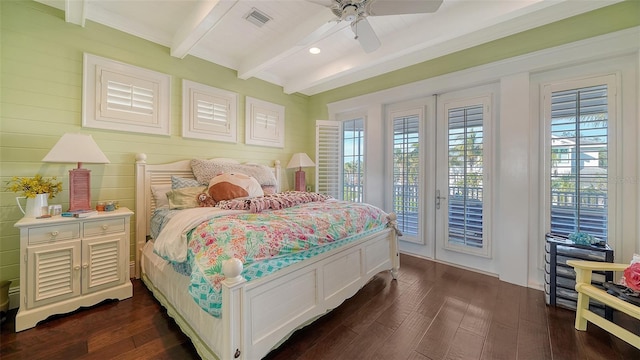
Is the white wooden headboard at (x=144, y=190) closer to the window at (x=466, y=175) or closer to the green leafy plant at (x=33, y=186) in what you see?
the green leafy plant at (x=33, y=186)

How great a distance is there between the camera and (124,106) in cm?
271

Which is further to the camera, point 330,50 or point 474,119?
point 330,50

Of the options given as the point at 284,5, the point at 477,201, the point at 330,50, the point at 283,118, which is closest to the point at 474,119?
the point at 477,201

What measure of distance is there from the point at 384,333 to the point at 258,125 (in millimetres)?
3359

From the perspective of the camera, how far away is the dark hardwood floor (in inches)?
65.2

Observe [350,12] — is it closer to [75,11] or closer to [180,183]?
[180,183]

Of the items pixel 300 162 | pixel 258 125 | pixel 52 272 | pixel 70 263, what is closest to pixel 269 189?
pixel 300 162

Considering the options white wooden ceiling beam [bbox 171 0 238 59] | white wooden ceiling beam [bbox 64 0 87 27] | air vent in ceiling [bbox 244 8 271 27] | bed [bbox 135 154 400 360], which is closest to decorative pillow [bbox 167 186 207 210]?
bed [bbox 135 154 400 360]

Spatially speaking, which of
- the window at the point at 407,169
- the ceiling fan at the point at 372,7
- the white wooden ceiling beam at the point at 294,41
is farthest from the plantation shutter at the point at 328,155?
the ceiling fan at the point at 372,7

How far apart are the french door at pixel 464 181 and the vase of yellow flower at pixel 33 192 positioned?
13.8 feet

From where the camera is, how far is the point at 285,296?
1.64 metres

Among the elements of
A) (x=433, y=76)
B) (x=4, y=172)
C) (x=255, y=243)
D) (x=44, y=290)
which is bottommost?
(x=44, y=290)

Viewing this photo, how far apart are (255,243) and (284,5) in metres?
2.36

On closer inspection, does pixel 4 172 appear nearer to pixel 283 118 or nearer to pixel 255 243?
pixel 255 243
